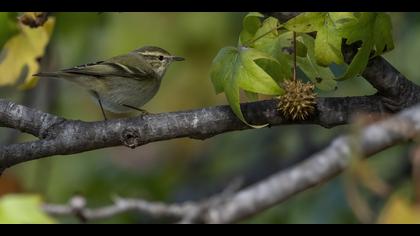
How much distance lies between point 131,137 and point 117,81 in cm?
184

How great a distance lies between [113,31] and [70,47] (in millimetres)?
781

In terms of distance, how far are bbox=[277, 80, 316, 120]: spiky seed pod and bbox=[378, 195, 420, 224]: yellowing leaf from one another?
127 cm

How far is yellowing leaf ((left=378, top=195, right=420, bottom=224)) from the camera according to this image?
1.99 metres

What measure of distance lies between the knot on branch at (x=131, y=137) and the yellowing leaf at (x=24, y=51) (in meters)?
1.29

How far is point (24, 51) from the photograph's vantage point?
14.9 feet

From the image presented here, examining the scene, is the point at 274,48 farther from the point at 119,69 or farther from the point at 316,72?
the point at 119,69

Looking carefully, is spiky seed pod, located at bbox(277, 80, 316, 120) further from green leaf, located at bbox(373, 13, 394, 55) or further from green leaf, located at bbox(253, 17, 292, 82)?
green leaf, located at bbox(373, 13, 394, 55)

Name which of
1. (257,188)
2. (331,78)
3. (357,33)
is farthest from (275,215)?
(257,188)

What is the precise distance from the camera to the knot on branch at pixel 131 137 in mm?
3377

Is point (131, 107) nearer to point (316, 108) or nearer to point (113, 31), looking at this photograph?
point (316, 108)

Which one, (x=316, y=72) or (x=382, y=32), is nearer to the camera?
(x=382, y=32)

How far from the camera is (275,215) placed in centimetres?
604

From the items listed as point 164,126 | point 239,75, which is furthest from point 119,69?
point 239,75

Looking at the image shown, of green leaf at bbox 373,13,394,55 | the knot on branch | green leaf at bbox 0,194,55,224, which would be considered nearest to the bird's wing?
the knot on branch
